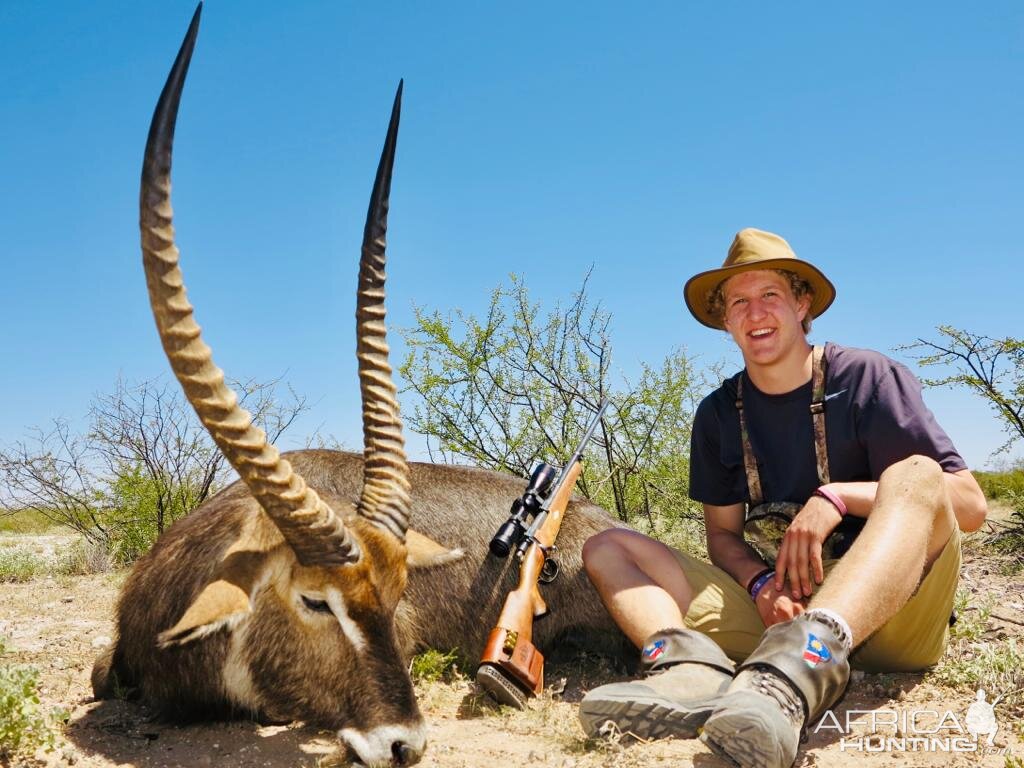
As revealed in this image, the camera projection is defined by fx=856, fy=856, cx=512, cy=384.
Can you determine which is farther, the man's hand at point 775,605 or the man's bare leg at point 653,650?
the man's hand at point 775,605

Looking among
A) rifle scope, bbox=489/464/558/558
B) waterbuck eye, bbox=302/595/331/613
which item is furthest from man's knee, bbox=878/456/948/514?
waterbuck eye, bbox=302/595/331/613

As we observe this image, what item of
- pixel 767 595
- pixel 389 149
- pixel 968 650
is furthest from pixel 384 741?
pixel 968 650

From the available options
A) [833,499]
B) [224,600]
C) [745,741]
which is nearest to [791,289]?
[833,499]

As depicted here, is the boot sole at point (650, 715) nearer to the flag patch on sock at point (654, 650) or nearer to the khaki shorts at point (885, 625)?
the flag patch on sock at point (654, 650)

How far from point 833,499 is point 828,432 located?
509 mm

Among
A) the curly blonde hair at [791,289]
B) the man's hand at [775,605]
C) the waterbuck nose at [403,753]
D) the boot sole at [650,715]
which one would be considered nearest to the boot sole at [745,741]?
the boot sole at [650,715]

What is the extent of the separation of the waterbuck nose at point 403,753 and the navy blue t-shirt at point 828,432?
2.31 metres

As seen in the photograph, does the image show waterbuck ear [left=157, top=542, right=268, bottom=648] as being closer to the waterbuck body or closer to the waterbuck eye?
the waterbuck body

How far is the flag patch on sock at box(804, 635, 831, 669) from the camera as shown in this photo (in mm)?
3234

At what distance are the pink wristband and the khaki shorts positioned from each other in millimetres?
313

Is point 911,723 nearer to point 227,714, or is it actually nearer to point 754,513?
point 754,513

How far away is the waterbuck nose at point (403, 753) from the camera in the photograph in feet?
11.4

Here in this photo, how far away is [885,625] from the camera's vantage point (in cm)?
414

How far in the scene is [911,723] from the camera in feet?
12.4
